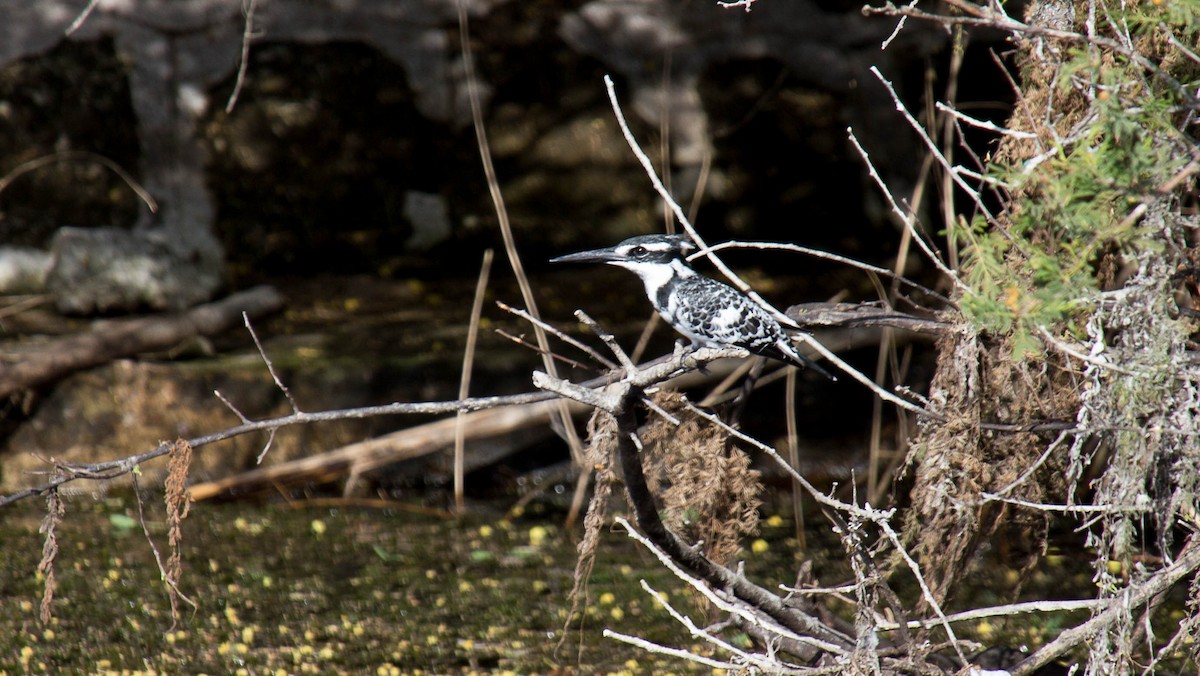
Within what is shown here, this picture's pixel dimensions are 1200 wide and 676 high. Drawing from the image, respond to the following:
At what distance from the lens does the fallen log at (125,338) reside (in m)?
4.54

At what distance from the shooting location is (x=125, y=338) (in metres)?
4.83

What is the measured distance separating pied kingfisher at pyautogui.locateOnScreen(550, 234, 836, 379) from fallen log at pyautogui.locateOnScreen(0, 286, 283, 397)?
65.1 inches

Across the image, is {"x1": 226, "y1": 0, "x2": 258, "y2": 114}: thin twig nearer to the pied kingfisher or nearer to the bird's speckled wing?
the pied kingfisher

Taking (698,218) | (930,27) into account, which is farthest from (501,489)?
(930,27)

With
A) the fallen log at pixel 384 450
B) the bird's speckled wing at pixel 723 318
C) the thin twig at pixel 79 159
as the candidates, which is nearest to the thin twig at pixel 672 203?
the bird's speckled wing at pixel 723 318

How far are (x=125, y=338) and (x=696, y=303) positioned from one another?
2.76 meters

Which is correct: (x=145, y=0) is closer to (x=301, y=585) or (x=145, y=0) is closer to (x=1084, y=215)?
(x=301, y=585)

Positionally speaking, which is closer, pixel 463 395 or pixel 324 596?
pixel 324 596

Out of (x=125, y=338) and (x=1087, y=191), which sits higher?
(x=1087, y=191)

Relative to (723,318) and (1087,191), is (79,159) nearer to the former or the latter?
(723,318)

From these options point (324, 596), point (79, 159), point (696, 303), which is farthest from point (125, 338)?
point (696, 303)

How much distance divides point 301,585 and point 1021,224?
2.75 m

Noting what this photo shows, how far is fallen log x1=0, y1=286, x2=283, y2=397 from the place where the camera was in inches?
179

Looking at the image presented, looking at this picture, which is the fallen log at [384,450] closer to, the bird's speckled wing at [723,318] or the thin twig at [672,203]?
the bird's speckled wing at [723,318]
